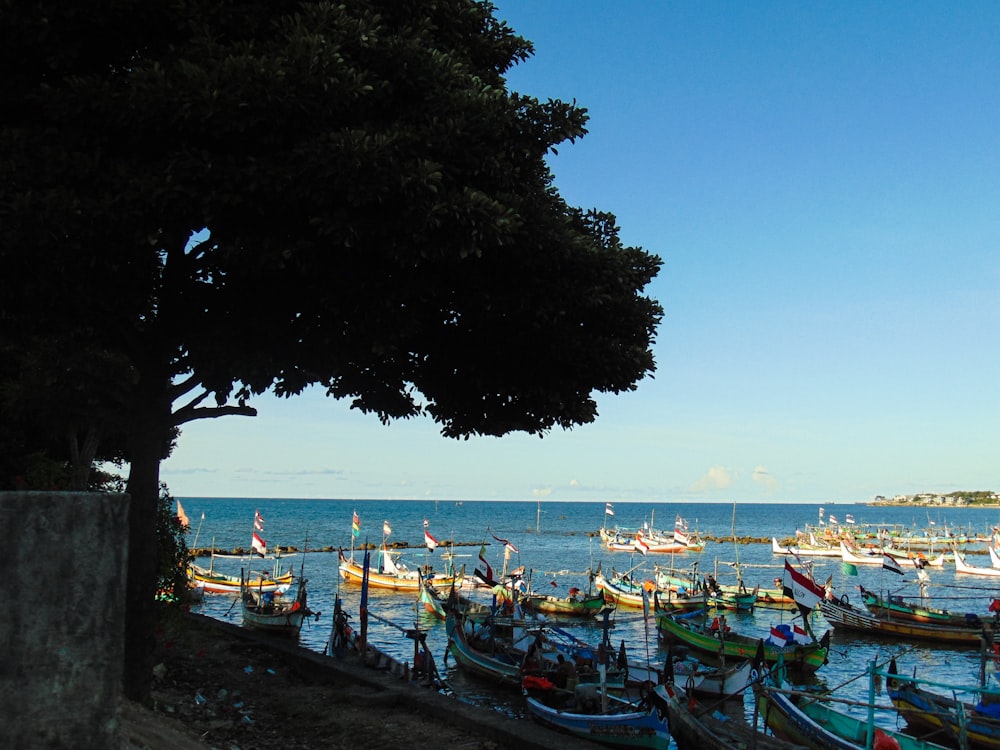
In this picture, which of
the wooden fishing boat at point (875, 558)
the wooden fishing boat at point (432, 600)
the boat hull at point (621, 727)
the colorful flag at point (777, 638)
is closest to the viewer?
the boat hull at point (621, 727)

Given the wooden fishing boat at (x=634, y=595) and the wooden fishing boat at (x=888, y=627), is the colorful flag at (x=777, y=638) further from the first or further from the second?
the wooden fishing boat at (x=634, y=595)

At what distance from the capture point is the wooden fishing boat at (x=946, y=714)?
64.3 ft

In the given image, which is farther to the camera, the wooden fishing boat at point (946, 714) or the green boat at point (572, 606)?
the green boat at point (572, 606)

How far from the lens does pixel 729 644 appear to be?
1316 inches

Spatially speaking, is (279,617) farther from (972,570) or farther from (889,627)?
(972,570)

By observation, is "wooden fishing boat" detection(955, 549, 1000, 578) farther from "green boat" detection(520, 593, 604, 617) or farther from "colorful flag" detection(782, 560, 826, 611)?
"colorful flag" detection(782, 560, 826, 611)

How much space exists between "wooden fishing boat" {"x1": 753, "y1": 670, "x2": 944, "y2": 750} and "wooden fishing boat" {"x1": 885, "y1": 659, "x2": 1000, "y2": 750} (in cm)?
94

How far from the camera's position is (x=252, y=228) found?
35.8 feet

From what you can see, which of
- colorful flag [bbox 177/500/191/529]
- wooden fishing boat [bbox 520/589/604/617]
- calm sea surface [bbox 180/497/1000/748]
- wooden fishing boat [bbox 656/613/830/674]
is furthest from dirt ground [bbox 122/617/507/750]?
wooden fishing boat [bbox 520/589/604/617]

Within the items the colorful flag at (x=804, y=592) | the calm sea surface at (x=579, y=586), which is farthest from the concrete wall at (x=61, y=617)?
the colorful flag at (x=804, y=592)

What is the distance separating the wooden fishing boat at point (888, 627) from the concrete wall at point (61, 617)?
43601 mm

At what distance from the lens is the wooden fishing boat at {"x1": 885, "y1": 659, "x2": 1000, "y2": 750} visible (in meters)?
19.6

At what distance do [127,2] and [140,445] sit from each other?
651 centimetres

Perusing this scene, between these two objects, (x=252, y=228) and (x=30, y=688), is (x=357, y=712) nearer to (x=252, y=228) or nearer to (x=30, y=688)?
(x=252, y=228)
